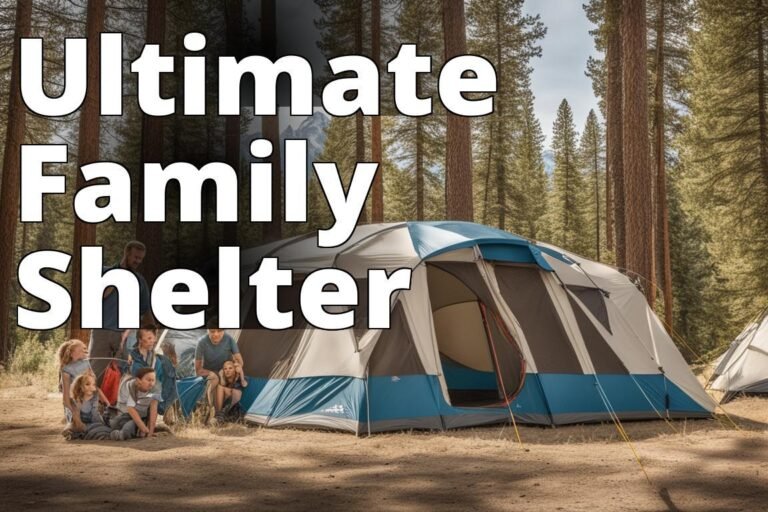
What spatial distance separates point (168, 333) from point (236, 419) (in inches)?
83.3

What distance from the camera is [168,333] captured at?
1063 cm

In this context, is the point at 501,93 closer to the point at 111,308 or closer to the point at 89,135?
the point at 89,135

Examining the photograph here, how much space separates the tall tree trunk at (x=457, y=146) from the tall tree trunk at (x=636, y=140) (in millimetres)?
2685

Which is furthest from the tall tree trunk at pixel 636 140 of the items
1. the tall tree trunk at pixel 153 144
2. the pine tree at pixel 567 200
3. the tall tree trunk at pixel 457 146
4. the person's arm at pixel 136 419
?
the pine tree at pixel 567 200

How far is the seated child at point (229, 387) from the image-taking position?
905 cm

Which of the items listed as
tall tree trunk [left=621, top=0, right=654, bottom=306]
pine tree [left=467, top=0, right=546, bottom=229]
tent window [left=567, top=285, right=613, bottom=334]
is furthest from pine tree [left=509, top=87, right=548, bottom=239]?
tent window [left=567, top=285, right=613, bottom=334]

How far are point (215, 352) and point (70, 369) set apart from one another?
1764mm

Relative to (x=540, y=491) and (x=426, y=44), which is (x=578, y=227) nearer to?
(x=426, y=44)

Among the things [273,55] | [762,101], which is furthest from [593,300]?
[762,101]

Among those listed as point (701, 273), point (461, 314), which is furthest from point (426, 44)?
point (461, 314)

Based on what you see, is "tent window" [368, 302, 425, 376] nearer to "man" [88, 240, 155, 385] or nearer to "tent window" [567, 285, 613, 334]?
"tent window" [567, 285, 613, 334]

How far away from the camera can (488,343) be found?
1048 centimetres

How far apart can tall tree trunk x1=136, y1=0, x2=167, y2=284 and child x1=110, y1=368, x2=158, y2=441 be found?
7760mm

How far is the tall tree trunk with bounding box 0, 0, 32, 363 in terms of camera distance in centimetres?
1593
